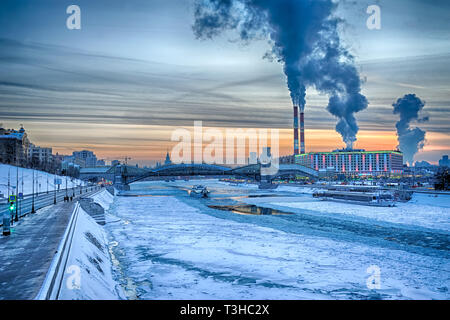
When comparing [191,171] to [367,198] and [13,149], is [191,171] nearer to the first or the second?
[13,149]

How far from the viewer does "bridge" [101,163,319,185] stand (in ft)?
396

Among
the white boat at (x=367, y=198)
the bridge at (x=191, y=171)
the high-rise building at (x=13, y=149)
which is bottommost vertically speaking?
the white boat at (x=367, y=198)

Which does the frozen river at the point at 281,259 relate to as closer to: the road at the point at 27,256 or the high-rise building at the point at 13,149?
the road at the point at 27,256

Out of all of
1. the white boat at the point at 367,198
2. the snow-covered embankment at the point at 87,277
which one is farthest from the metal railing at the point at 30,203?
the white boat at the point at 367,198

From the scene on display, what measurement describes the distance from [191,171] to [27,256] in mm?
108318

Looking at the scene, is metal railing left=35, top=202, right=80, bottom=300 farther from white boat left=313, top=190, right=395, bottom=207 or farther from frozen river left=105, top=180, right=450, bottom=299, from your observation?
white boat left=313, top=190, right=395, bottom=207

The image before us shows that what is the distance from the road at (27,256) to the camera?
35.8 feet

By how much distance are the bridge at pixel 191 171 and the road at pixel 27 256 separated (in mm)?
95455

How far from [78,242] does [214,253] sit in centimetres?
836

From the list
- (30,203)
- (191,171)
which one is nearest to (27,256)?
(30,203)

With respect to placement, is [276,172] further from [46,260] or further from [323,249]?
[46,260]

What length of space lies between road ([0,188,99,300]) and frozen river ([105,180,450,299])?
151 inches

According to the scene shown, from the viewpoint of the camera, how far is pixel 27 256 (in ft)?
49.6

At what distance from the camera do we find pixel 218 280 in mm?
16609
